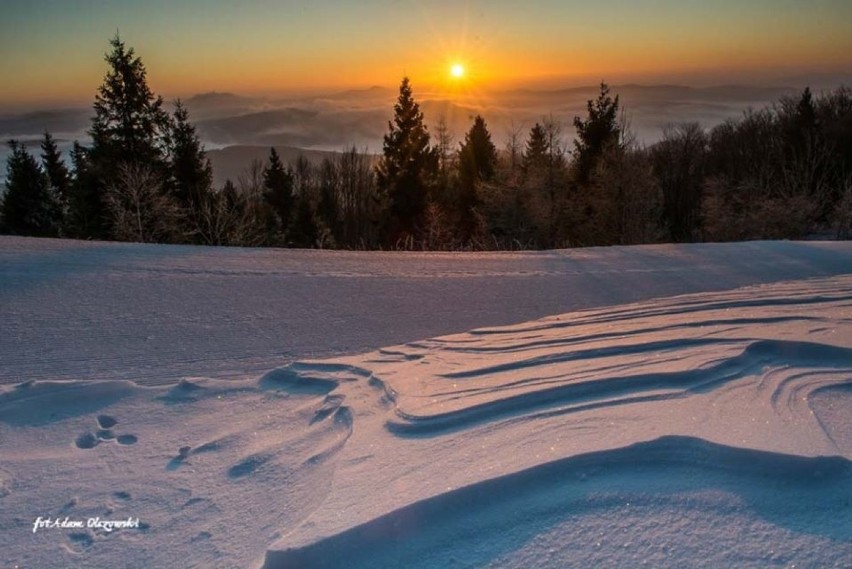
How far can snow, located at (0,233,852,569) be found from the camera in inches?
56.1

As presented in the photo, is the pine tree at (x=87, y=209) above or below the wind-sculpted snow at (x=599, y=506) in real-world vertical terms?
above

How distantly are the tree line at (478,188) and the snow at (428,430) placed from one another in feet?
38.5

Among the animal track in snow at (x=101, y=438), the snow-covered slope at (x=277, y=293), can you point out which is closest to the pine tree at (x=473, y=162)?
the snow-covered slope at (x=277, y=293)

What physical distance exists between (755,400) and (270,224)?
35.8 meters

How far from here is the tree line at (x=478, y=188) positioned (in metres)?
21.0

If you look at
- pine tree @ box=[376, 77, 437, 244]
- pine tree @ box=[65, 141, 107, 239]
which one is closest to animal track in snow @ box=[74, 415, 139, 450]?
pine tree @ box=[65, 141, 107, 239]

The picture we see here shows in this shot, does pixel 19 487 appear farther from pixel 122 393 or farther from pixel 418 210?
Result: pixel 418 210

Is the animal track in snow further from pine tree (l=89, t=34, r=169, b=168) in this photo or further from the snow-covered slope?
pine tree (l=89, t=34, r=169, b=168)

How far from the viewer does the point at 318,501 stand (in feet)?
5.50

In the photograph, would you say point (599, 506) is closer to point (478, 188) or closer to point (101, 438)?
point (101, 438)

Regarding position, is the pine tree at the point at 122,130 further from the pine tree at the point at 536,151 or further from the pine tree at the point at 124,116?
the pine tree at the point at 536,151

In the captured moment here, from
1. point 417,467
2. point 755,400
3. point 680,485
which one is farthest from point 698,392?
point 417,467

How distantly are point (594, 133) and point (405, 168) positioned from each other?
11.0 meters

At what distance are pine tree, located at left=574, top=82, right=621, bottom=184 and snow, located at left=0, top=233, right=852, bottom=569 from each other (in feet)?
97.8
